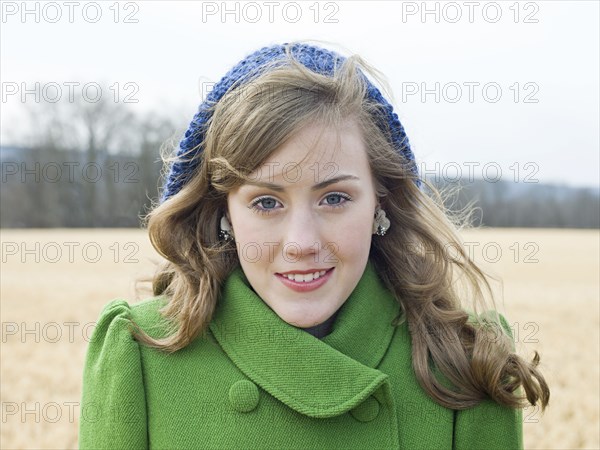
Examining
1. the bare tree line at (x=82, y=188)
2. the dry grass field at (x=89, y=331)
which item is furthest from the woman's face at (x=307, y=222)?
the bare tree line at (x=82, y=188)

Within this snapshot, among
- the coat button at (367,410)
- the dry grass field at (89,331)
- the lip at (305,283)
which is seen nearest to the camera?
the lip at (305,283)

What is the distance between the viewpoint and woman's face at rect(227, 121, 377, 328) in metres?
2.57

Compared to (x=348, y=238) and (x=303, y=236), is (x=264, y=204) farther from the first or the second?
(x=348, y=238)

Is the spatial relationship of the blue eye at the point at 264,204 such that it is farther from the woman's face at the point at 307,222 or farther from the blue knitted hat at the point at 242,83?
the blue knitted hat at the point at 242,83

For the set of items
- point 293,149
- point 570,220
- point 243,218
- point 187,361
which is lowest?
point 570,220

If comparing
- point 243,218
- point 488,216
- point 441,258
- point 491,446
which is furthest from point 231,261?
point 488,216

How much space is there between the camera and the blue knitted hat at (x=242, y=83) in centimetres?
279

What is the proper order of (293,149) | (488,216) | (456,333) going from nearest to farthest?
(293,149) → (456,333) → (488,216)

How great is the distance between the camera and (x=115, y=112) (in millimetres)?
37844

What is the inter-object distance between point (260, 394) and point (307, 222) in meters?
0.66

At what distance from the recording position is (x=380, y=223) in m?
2.99

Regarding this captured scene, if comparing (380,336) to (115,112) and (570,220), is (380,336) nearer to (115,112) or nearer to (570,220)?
(115,112)

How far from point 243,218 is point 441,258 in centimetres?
94

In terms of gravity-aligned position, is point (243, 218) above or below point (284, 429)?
above
